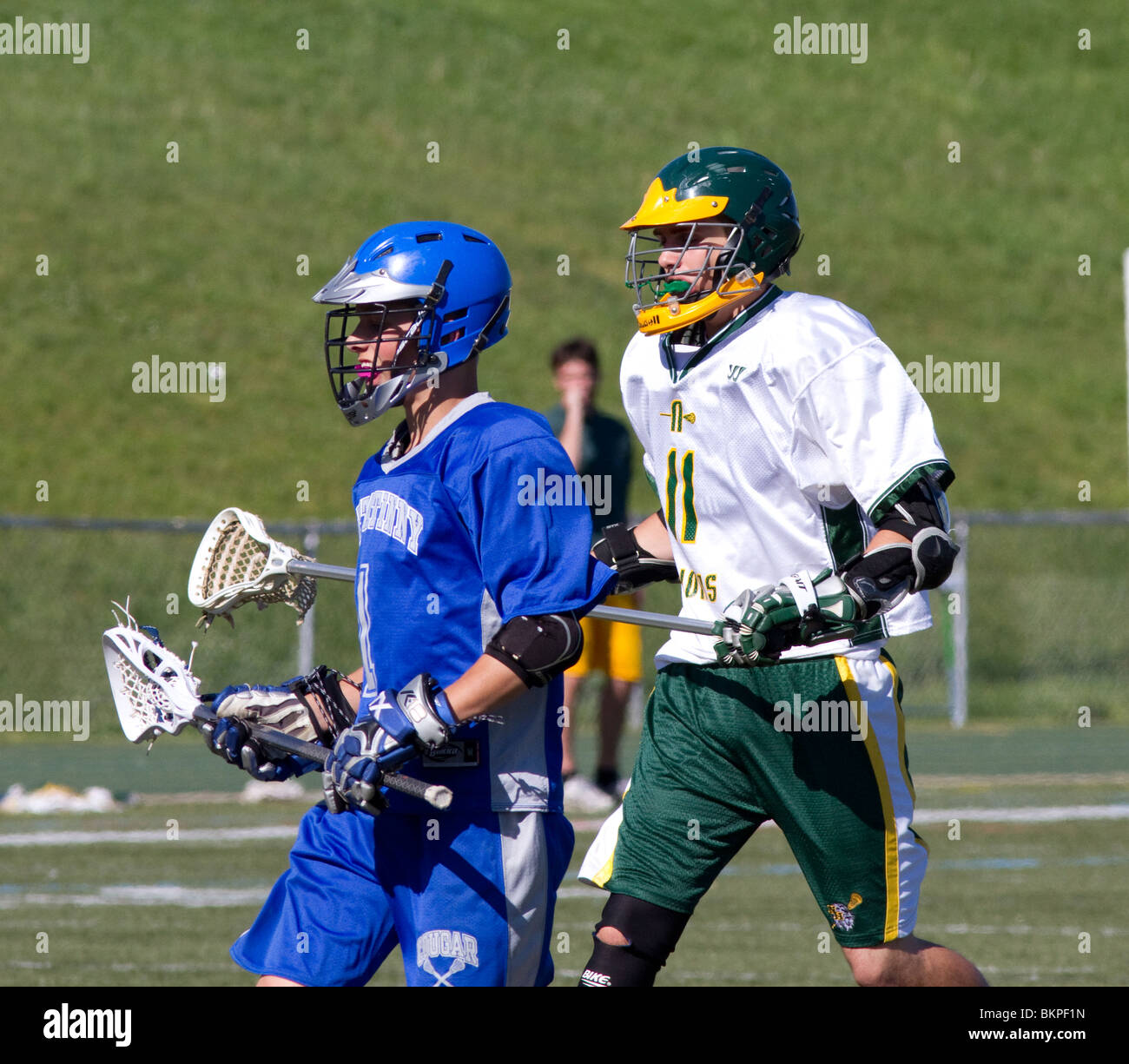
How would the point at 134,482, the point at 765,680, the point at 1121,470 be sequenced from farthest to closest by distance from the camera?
1. the point at 1121,470
2. the point at 134,482
3. the point at 765,680

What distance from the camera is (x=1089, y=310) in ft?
108

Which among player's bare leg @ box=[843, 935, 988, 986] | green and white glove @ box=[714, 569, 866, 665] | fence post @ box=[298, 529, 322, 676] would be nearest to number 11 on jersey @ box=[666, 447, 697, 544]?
green and white glove @ box=[714, 569, 866, 665]

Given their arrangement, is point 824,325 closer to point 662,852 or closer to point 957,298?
point 662,852

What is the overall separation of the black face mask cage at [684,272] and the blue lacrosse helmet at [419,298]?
513 millimetres

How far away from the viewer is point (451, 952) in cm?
404

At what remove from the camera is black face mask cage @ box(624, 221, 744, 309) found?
4723 mm

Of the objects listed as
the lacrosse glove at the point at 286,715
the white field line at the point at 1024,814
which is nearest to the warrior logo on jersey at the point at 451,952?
the lacrosse glove at the point at 286,715

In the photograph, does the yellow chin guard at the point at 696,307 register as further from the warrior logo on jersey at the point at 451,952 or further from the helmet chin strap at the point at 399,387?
the warrior logo on jersey at the point at 451,952

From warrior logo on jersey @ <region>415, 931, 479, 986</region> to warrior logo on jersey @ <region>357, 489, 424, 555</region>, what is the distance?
78 centimetres

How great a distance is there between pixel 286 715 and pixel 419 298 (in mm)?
995

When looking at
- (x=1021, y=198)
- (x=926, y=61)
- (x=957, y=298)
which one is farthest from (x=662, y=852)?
(x=926, y=61)

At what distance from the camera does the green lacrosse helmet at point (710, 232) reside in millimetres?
4727

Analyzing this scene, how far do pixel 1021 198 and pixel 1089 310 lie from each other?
415cm

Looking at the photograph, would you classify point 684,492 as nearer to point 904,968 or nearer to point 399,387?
point 399,387
